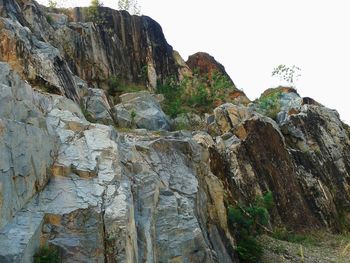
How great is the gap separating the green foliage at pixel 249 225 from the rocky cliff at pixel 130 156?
22 cm

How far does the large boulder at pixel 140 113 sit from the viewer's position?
86.0 feet

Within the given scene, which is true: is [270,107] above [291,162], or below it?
above

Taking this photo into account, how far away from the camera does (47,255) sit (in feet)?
32.3

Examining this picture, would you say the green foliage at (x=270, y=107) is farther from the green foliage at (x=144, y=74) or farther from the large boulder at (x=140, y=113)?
the green foliage at (x=144, y=74)

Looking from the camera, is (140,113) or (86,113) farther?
(140,113)

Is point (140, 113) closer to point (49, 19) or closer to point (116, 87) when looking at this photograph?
point (116, 87)

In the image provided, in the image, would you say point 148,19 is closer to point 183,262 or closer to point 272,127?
point 272,127

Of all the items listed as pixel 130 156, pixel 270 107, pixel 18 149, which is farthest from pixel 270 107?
pixel 18 149

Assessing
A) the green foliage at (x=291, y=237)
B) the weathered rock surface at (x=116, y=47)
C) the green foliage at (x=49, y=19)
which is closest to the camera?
the green foliage at (x=291, y=237)

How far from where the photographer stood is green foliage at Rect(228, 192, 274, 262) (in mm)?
18859

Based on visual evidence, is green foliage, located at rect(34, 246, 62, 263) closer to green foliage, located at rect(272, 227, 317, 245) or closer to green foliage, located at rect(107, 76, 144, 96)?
green foliage, located at rect(272, 227, 317, 245)

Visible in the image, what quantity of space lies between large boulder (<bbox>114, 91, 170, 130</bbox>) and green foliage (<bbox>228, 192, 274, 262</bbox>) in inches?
301

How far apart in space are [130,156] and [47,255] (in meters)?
5.87

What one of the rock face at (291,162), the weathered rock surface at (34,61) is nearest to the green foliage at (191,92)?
the rock face at (291,162)
